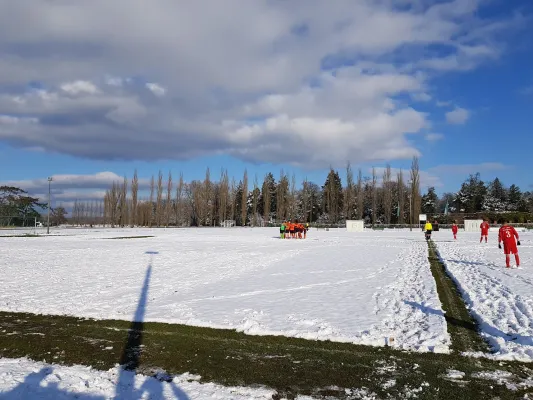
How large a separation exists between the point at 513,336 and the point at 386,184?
253ft

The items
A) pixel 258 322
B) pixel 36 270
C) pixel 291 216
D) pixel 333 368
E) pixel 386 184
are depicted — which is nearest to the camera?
pixel 333 368

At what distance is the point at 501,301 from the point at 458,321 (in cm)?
216

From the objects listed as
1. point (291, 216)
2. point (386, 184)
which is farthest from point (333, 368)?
point (291, 216)

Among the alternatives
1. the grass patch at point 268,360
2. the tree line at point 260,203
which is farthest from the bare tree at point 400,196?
the grass patch at point 268,360

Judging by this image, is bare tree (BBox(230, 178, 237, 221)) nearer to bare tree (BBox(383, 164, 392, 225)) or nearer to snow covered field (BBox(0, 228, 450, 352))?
bare tree (BBox(383, 164, 392, 225))

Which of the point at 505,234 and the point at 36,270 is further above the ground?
the point at 505,234

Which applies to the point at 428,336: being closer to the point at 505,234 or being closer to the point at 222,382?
the point at 222,382

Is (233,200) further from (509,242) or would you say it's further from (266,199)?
(509,242)

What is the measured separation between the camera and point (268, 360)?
5688 millimetres

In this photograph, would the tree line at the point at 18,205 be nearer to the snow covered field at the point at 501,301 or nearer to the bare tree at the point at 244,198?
the bare tree at the point at 244,198

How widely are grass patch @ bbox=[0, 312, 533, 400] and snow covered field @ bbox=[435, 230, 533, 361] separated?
90 cm

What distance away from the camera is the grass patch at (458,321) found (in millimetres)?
6320

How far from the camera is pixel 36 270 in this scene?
15.0 m

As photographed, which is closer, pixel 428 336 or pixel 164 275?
pixel 428 336
